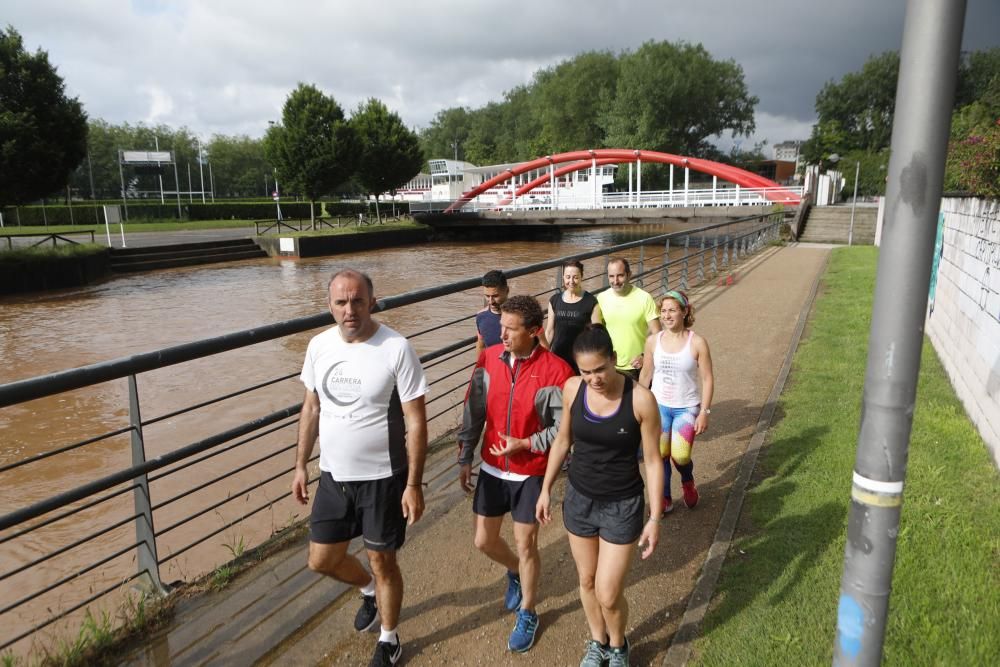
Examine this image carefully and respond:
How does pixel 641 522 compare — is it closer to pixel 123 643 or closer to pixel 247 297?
pixel 123 643

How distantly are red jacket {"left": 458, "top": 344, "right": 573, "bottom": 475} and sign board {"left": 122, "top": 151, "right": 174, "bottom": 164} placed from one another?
84.4 meters

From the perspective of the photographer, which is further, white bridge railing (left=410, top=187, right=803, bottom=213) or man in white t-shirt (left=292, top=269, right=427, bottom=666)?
white bridge railing (left=410, top=187, right=803, bottom=213)

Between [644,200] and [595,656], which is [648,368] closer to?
[595,656]

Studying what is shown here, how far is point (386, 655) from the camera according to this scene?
8.91ft

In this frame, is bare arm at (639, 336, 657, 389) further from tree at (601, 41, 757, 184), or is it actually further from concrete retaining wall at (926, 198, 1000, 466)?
tree at (601, 41, 757, 184)

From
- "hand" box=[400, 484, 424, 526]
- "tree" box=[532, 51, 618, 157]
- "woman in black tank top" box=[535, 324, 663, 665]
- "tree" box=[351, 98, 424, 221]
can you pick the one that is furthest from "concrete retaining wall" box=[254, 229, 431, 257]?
"tree" box=[532, 51, 618, 157]

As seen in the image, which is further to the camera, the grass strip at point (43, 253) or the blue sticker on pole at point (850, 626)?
the grass strip at point (43, 253)

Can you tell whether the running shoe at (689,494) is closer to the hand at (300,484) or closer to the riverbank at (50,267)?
the hand at (300,484)

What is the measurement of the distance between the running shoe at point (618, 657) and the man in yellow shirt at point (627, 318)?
240cm

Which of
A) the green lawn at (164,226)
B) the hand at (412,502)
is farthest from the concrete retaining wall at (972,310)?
the green lawn at (164,226)

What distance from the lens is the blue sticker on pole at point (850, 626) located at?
5.52 feet

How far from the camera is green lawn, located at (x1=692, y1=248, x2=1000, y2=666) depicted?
2.75m

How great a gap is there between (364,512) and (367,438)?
1.11 feet

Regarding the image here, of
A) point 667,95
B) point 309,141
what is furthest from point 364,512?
point 667,95
